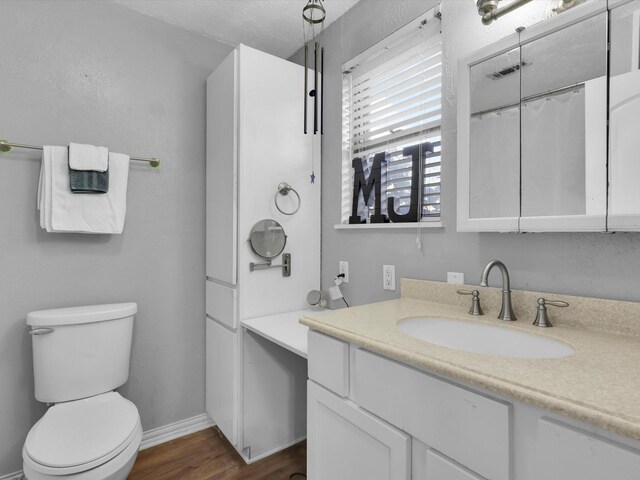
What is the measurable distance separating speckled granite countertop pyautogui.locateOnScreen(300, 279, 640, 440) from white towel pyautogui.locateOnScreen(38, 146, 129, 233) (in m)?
1.27

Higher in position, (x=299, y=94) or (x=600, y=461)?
(x=299, y=94)

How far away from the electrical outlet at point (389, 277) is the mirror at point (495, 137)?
0.48m

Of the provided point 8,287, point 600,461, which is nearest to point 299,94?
point 8,287

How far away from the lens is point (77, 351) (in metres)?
1.59

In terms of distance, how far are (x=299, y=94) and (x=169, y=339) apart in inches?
64.3

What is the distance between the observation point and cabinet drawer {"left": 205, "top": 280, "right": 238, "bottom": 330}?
5.88 ft

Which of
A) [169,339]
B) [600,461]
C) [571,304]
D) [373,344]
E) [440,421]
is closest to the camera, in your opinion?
[600,461]

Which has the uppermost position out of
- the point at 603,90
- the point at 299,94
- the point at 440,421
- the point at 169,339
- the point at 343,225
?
the point at 299,94

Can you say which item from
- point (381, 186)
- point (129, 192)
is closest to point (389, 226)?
point (381, 186)

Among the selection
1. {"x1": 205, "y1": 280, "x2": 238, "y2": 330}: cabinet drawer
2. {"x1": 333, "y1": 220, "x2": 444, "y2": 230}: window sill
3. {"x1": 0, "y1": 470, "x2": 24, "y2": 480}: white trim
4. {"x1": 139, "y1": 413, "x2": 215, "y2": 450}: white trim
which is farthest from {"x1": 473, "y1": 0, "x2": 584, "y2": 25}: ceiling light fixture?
{"x1": 0, "y1": 470, "x2": 24, "y2": 480}: white trim

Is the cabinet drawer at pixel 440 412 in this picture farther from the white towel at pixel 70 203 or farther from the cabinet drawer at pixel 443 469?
the white towel at pixel 70 203

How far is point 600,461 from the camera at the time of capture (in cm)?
55

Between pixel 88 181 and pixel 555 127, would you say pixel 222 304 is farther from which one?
pixel 555 127

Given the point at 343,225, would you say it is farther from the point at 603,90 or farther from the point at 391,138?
the point at 603,90
